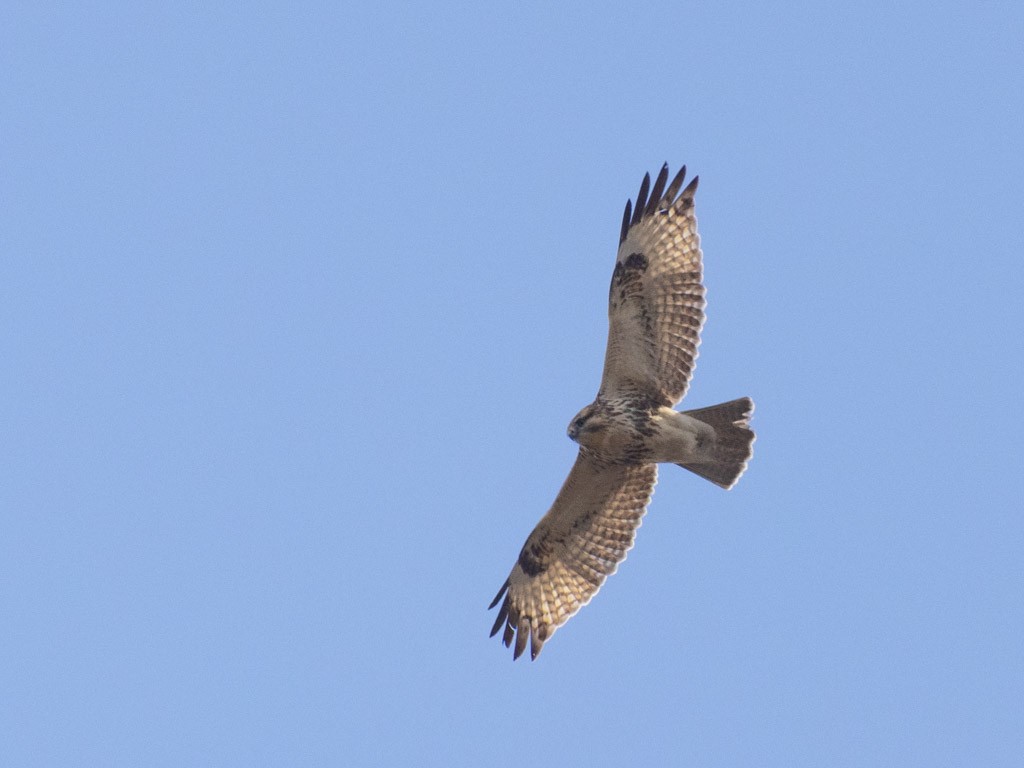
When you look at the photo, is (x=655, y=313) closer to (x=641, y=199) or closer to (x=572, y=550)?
(x=641, y=199)

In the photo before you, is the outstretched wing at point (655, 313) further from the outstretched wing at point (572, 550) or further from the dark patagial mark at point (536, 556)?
the dark patagial mark at point (536, 556)

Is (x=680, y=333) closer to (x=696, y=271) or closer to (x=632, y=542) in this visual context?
(x=696, y=271)

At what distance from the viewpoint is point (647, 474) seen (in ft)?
41.9

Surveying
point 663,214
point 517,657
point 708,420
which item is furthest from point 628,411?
point 517,657

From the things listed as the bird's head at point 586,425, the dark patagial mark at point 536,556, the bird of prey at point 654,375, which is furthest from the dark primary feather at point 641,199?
the dark patagial mark at point 536,556

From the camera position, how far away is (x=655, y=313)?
12.2 metres

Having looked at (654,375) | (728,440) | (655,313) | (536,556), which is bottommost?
(536,556)

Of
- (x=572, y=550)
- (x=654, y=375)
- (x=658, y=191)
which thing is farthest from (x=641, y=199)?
(x=572, y=550)

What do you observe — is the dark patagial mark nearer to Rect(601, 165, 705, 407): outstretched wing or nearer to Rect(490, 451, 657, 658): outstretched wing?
Rect(490, 451, 657, 658): outstretched wing

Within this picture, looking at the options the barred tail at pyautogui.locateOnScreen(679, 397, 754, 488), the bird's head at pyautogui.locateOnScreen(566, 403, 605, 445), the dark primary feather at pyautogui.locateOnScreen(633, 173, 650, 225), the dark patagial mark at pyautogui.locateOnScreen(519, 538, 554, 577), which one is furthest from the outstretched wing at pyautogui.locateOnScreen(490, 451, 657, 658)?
the dark primary feather at pyautogui.locateOnScreen(633, 173, 650, 225)

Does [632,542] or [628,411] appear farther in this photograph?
[632,542]

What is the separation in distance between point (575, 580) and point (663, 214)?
307 cm

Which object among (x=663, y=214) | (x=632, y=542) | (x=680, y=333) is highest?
(x=663, y=214)

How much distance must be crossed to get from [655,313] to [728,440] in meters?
1.11
